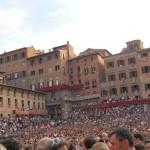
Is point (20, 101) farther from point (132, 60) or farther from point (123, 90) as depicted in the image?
point (132, 60)

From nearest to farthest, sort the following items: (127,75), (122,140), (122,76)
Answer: (122,140) → (127,75) → (122,76)

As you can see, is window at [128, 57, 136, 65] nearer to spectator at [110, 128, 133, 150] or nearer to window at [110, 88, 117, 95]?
window at [110, 88, 117, 95]

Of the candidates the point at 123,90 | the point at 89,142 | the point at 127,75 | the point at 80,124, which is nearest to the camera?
the point at 89,142

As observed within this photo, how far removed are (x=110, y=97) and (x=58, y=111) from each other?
33.1 ft

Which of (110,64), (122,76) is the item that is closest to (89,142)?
(122,76)

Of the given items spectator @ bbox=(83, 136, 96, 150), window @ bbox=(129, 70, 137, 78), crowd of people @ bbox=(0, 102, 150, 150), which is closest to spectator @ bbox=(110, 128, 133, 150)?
spectator @ bbox=(83, 136, 96, 150)

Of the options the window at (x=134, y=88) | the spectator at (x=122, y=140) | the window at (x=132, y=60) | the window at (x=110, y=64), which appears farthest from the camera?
the window at (x=110, y=64)

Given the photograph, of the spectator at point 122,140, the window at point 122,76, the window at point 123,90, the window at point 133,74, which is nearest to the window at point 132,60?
the window at point 133,74

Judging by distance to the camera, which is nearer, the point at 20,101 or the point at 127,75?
the point at 20,101

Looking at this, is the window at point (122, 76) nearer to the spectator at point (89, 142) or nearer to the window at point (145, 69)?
the window at point (145, 69)

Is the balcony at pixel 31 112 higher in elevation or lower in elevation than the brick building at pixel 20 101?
lower

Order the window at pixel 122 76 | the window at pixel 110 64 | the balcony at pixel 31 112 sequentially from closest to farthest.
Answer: the balcony at pixel 31 112 < the window at pixel 122 76 < the window at pixel 110 64

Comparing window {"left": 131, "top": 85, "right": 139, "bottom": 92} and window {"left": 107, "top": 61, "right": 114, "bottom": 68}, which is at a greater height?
window {"left": 107, "top": 61, "right": 114, "bottom": 68}

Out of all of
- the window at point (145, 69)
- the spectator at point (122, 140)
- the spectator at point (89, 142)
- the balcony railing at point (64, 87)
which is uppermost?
the window at point (145, 69)
